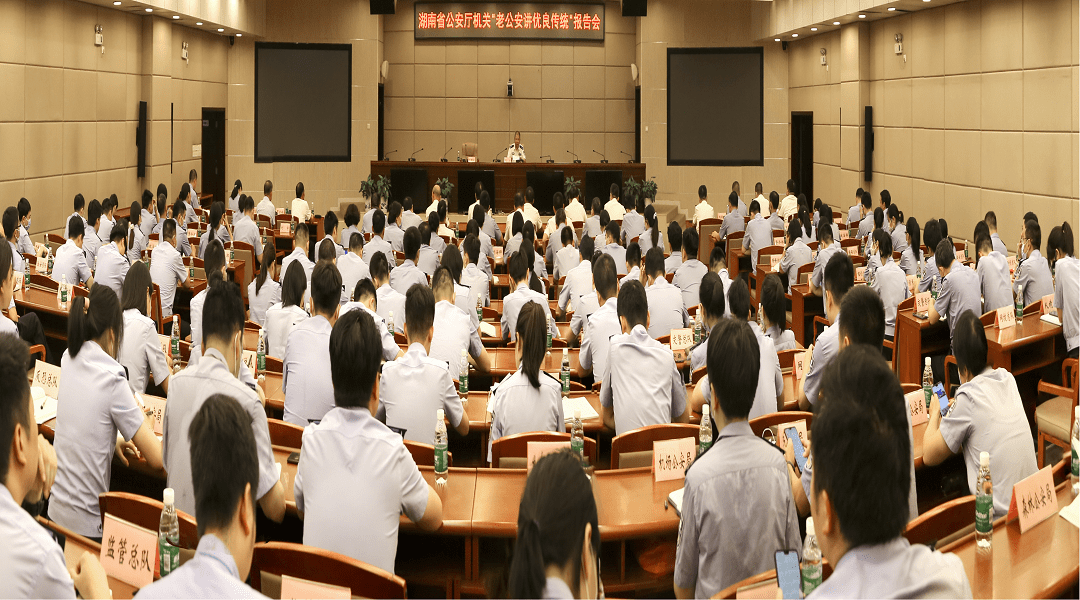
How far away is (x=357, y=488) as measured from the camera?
10.1 ft

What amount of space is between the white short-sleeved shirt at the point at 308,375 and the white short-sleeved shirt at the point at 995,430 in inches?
115

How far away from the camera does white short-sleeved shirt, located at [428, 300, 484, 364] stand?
5711 mm

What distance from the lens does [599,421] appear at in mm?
4738

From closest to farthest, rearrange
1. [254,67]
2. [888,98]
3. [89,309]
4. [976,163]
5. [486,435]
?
[89,309], [486,435], [976,163], [888,98], [254,67]

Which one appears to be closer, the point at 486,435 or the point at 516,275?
the point at 486,435

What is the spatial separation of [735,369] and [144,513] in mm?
1936

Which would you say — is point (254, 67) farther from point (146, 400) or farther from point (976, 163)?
point (146, 400)

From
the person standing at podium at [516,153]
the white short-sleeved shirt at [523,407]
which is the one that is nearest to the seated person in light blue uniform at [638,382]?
the white short-sleeved shirt at [523,407]

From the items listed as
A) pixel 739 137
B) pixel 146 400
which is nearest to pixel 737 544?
pixel 146 400

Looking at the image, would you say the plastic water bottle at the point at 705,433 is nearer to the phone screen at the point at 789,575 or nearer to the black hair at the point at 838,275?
the phone screen at the point at 789,575

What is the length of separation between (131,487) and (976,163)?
10.9 metres

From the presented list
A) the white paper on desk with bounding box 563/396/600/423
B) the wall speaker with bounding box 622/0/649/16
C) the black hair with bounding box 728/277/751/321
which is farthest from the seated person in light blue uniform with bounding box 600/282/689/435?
the wall speaker with bounding box 622/0/649/16

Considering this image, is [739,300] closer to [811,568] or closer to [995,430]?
→ [995,430]

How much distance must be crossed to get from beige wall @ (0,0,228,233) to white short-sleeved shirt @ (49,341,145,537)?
9081mm
